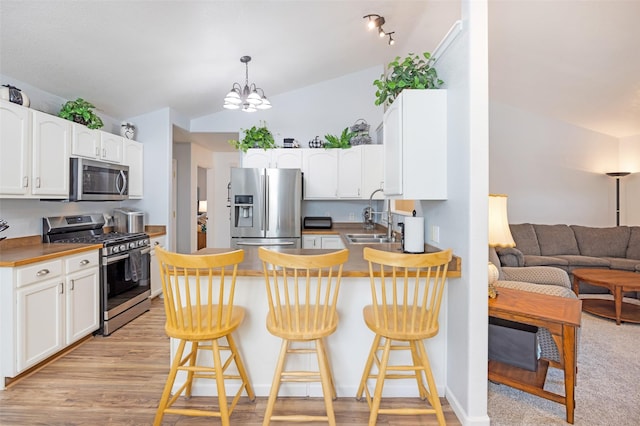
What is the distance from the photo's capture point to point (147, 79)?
3.49 m

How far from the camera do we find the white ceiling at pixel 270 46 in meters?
2.52

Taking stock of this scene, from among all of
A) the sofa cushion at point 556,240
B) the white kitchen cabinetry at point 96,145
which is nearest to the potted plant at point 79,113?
the white kitchen cabinetry at point 96,145

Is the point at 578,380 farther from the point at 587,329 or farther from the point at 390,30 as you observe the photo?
the point at 390,30

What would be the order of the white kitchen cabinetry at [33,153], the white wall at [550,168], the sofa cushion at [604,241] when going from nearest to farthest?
the white kitchen cabinetry at [33,153], the sofa cushion at [604,241], the white wall at [550,168]

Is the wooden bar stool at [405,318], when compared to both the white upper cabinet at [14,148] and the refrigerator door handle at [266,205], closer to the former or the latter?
the refrigerator door handle at [266,205]

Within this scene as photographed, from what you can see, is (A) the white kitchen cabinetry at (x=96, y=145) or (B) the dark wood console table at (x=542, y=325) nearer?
(B) the dark wood console table at (x=542, y=325)

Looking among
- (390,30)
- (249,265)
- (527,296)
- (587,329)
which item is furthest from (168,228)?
(587,329)

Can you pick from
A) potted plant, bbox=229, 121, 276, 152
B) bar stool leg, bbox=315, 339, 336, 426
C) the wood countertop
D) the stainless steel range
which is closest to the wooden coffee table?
the wood countertop

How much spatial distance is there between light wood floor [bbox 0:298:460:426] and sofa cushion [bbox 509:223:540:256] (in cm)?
361

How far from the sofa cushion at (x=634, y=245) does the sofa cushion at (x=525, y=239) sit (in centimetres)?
117

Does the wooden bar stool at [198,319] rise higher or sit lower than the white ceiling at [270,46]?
lower

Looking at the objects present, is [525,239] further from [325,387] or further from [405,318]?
[325,387]

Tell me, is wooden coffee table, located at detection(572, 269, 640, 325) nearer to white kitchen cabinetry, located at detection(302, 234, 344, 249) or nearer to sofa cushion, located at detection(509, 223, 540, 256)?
sofa cushion, located at detection(509, 223, 540, 256)

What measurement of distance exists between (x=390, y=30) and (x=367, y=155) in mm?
1529
